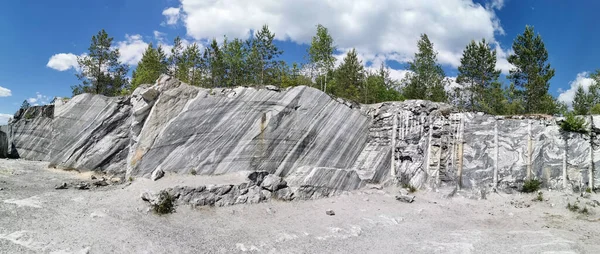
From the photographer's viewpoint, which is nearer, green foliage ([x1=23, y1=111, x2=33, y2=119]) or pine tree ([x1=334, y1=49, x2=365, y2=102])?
green foliage ([x1=23, y1=111, x2=33, y2=119])

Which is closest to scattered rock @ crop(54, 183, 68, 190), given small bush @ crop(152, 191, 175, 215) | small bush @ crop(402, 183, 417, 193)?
small bush @ crop(152, 191, 175, 215)

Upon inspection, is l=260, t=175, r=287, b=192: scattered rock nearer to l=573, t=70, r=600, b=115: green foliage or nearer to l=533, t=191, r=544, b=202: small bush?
l=533, t=191, r=544, b=202: small bush

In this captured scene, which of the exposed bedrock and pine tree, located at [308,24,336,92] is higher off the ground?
pine tree, located at [308,24,336,92]

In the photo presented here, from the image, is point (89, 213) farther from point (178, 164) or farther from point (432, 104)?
point (432, 104)

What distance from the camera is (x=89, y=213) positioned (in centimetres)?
1078

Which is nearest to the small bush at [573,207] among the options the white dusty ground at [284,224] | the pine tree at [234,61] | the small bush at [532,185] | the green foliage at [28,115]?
the white dusty ground at [284,224]

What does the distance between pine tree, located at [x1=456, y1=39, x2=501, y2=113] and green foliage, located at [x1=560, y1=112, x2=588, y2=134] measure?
1116 cm

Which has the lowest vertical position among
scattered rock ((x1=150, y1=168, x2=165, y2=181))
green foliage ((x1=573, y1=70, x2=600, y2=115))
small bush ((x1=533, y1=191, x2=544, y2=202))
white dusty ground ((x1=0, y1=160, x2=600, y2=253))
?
white dusty ground ((x1=0, y1=160, x2=600, y2=253))

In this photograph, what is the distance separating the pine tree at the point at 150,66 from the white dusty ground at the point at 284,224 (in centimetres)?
1780

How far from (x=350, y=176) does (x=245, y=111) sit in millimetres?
6457

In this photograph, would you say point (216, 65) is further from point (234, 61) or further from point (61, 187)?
point (61, 187)

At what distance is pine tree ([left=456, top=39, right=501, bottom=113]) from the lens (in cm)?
2778

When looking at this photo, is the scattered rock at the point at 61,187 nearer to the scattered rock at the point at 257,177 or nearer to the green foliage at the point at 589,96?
the scattered rock at the point at 257,177

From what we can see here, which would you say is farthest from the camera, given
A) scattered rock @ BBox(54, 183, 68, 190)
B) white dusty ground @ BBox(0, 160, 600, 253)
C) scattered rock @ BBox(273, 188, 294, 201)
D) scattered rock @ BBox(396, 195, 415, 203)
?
scattered rock @ BBox(396, 195, 415, 203)
